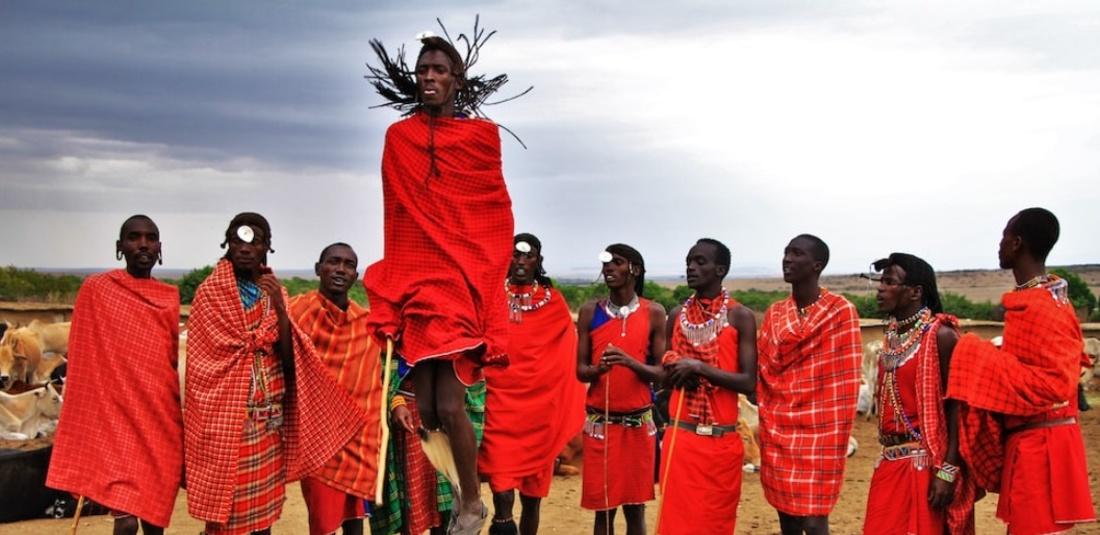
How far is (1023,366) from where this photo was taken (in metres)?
5.66

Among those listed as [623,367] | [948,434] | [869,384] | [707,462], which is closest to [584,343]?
[623,367]

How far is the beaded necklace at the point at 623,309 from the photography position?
7324mm

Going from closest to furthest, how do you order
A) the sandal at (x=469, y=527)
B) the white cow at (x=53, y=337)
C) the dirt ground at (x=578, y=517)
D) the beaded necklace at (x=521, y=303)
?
the sandal at (x=469, y=527) < the beaded necklace at (x=521, y=303) < the dirt ground at (x=578, y=517) < the white cow at (x=53, y=337)

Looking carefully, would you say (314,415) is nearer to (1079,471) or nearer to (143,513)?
(143,513)

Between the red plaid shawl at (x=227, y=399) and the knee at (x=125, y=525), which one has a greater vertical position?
the red plaid shawl at (x=227, y=399)

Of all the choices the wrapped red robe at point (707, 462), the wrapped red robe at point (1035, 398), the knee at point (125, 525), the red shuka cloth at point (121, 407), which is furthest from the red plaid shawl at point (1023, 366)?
the knee at point (125, 525)

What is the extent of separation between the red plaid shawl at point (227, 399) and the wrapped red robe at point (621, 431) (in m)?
1.94

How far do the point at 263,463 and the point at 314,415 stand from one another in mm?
388

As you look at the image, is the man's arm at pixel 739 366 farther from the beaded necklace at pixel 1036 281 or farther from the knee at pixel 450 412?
the knee at pixel 450 412

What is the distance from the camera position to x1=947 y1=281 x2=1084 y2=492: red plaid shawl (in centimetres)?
560

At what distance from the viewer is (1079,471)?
18.7ft

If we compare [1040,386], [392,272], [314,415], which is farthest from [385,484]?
[1040,386]

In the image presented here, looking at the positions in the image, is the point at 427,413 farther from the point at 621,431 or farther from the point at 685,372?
the point at 621,431

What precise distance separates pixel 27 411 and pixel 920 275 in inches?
429
